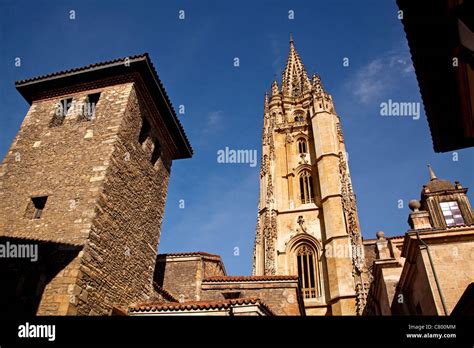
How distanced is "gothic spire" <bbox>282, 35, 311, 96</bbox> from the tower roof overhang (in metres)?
33.5

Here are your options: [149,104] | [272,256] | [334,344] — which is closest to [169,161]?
[149,104]

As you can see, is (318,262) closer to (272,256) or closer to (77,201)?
(272,256)

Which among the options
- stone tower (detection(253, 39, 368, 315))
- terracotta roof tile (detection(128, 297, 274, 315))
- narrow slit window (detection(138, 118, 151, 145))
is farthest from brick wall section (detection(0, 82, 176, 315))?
stone tower (detection(253, 39, 368, 315))

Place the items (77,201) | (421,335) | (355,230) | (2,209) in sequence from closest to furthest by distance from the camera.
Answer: (421,335), (77,201), (2,209), (355,230)

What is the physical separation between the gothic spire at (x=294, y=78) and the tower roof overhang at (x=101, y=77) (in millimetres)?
33502

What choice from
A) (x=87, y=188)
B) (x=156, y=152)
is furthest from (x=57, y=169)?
(x=156, y=152)

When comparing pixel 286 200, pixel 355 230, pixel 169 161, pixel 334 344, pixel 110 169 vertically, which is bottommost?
pixel 334 344

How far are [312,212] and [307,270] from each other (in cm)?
513

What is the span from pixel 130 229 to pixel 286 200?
2252 centimetres

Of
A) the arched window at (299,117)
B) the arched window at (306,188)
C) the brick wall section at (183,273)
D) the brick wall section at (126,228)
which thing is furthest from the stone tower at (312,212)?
the brick wall section at (126,228)

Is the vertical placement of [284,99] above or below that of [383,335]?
above

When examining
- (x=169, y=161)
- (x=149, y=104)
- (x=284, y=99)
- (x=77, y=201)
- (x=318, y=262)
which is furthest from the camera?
(x=284, y=99)

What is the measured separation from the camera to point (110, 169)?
9141 mm

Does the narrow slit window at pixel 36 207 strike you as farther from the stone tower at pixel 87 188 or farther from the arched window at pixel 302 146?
the arched window at pixel 302 146
